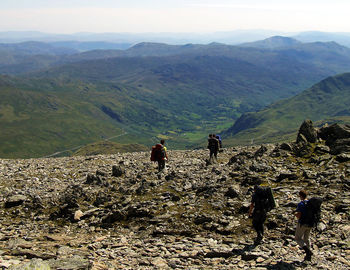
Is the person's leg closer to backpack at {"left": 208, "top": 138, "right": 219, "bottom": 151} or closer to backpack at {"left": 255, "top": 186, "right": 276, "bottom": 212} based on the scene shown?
backpack at {"left": 255, "top": 186, "right": 276, "bottom": 212}

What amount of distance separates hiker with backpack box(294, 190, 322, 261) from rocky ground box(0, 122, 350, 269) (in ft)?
2.22

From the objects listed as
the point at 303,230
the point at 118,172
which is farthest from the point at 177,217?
the point at 118,172

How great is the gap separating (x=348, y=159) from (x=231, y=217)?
13.3 m

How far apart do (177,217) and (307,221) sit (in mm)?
7813

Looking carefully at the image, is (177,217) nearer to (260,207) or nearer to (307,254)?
(260,207)

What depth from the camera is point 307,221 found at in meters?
15.0

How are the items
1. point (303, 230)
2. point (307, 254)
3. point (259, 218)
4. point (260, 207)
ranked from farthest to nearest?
point (260, 207) → point (259, 218) → point (303, 230) → point (307, 254)

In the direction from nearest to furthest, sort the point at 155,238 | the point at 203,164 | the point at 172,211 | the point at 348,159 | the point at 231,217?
the point at 155,238
the point at 231,217
the point at 172,211
the point at 348,159
the point at 203,164

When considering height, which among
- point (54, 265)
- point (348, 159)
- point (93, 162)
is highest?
point (348, 159)

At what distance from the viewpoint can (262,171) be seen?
2595 cm

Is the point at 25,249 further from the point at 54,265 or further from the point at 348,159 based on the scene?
the point at 348,159

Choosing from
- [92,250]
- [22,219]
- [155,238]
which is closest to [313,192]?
[155,238]

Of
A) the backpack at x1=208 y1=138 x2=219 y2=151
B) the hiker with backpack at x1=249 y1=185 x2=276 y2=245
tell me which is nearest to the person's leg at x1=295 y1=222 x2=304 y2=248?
the hiker with backpack at x1=249 y1=185 x2=276 y2=245

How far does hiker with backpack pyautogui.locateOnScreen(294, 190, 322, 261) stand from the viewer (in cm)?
1487
